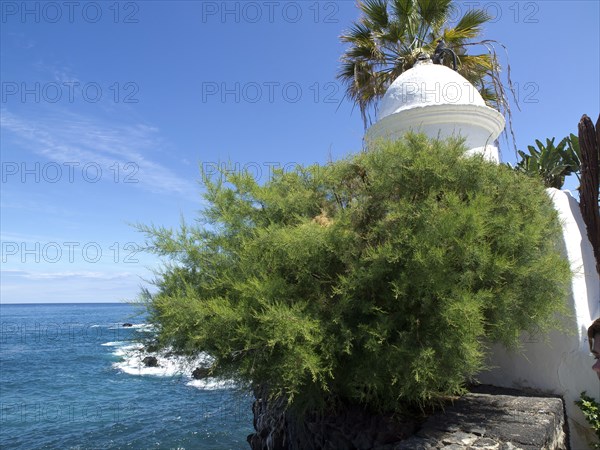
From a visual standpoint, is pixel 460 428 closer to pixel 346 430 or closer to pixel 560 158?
pixel 346 430

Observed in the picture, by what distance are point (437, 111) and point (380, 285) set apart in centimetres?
480

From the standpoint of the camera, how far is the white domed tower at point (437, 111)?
27.1ft

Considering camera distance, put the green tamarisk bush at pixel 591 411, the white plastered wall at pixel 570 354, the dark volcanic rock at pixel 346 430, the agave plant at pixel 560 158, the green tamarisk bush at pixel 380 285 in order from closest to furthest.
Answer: the green tamarisk bush at pixel 380 285, the dark volcanic rock at pixel 346 430, the green tamarisk bush at pixel 591 411, the white plastered wall at pixel 570 354, the agave plant at pixel 560 158

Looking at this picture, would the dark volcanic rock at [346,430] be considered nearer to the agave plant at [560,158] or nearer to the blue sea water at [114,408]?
the blue sea water at [114,408]

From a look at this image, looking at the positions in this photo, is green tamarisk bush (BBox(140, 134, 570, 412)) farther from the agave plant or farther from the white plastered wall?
the agave plant

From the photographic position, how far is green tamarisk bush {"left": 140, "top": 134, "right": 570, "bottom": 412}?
4.44 metres

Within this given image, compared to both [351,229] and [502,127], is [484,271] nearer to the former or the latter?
[351,229]

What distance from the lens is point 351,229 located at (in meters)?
5.07

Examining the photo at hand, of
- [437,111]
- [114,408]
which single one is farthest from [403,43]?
[114,408]

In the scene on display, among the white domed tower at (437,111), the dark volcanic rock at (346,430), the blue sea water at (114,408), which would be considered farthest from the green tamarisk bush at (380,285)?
the white domed tower at (437,111)

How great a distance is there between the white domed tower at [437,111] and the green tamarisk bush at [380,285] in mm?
2616

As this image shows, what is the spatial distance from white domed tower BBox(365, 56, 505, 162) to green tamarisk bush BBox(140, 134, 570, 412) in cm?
262

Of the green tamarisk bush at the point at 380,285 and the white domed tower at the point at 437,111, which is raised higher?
the white domed tower at the point at 437,111

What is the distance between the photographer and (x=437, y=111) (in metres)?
8.23
